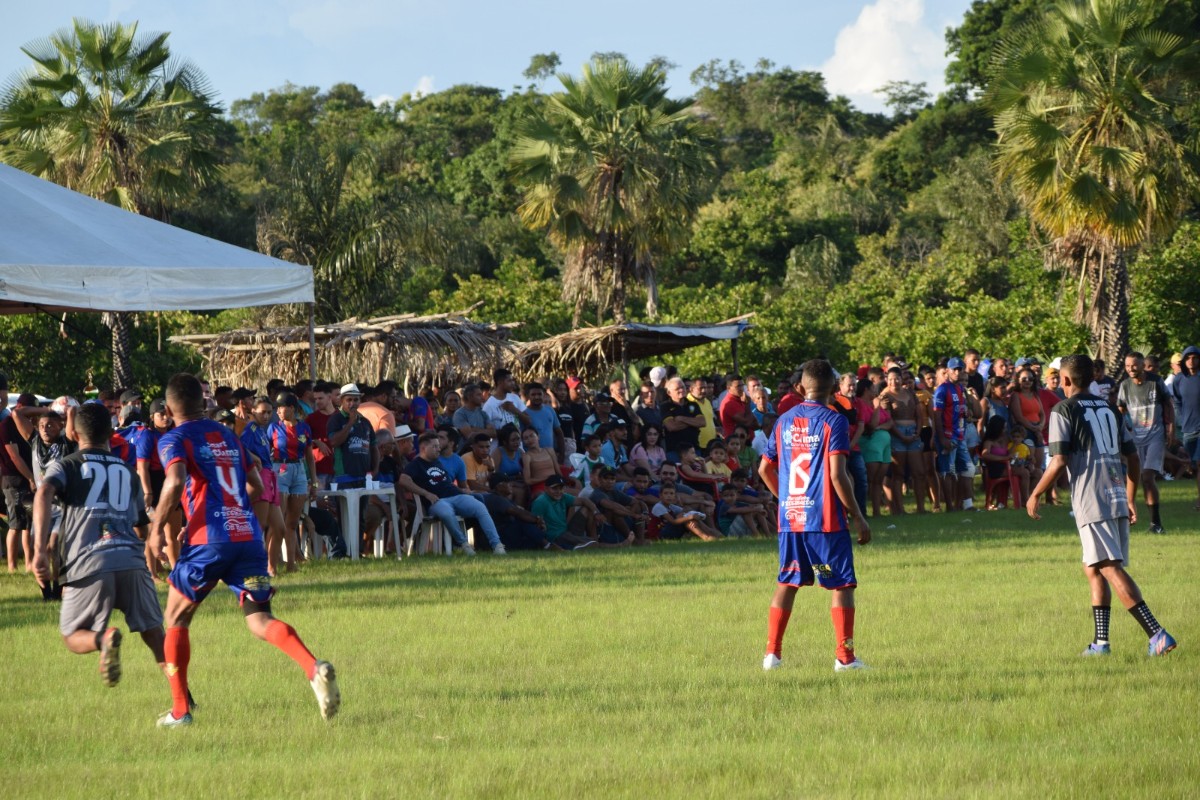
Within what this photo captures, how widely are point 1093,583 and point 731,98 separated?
81.1 meters

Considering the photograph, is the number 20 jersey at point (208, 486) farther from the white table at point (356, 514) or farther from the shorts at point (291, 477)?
the white table at point (356, 514)

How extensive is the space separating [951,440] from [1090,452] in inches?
468

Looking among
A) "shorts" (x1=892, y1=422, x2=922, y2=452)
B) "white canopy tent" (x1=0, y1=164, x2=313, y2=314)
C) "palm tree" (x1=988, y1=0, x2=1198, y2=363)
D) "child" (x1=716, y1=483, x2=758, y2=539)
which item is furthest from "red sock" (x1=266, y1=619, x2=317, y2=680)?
"palm tree" (x1=988, y1=0, x2=1198, y2=363)

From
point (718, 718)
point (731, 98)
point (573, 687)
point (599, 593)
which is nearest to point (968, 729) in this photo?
point (718, 718)

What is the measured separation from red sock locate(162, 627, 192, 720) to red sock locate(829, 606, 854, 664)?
11.7ft

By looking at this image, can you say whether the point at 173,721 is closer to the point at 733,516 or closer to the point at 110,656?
the point at 110,656

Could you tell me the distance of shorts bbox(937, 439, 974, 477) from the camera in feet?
68.6

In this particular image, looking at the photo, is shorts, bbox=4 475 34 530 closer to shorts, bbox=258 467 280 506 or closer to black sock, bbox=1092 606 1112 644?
shorts, bbox=258 467 280 506

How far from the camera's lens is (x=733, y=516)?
18.8m

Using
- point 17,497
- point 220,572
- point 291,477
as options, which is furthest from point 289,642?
point 17,497

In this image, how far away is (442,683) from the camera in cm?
837

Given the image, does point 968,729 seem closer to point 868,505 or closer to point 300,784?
point 300,784

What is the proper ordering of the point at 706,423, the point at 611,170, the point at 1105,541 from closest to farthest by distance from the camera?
the point at 1105,541 < the point at 706,423 < the point at 611,170

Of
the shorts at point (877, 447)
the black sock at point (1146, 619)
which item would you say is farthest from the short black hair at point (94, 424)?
the shorts at point (877, 447)
